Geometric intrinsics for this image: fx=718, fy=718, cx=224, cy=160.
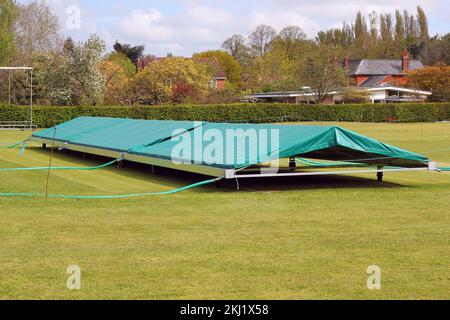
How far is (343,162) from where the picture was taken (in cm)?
1833

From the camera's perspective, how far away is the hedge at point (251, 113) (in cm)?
5666

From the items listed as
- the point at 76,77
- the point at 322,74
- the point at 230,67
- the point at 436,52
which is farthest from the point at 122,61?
the point at 436,52

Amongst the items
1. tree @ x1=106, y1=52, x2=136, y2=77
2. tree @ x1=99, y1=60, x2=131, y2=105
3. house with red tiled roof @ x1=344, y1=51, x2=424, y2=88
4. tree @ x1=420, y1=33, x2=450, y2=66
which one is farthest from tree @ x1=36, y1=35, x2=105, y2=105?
tree @ x1=420, y1=33, x2=450, y2=66

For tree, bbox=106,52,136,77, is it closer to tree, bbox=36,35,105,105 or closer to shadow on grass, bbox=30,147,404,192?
tree, bbox=36,35,105,105

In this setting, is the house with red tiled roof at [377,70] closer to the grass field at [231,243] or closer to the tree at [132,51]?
the tree at [132,51]

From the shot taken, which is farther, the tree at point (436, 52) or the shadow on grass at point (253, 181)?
the tree at point (436, 52)

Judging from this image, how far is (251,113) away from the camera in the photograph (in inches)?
2549

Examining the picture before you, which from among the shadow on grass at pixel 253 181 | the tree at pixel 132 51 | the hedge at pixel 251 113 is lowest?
the shadow on grass at pixel 253 181

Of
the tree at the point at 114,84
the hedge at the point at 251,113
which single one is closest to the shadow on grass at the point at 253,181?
the hedge at the point at 251,113

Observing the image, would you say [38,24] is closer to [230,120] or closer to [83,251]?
[230,120]

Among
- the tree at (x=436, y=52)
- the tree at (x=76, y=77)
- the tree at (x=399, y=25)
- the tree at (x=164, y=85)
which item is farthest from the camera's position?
the tree at (x=399, y=25)

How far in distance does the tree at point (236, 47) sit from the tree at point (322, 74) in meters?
47.2

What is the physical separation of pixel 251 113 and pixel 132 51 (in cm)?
6089

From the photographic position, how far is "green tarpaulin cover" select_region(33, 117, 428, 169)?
1484 cm
